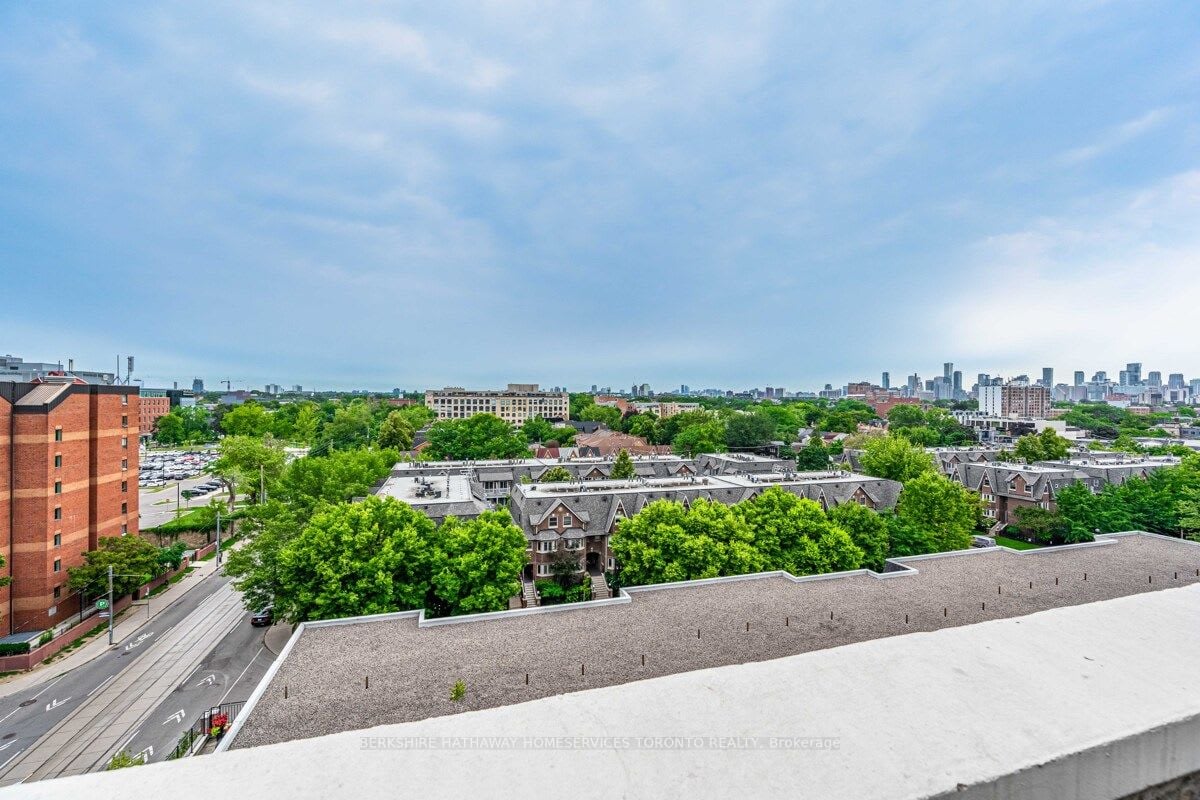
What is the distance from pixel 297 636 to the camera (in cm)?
1895

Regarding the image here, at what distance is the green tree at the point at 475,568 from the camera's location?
80.9ft

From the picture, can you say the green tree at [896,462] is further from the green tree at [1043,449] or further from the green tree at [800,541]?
the green tree at [800,541]

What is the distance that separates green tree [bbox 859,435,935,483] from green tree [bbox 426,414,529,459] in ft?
149

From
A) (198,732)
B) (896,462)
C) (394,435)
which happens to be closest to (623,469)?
(896,462)

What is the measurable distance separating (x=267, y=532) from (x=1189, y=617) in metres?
35.5

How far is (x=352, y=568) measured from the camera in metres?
24.2

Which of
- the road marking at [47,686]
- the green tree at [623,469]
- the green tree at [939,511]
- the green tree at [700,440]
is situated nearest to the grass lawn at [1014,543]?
the green tree at [939,511]

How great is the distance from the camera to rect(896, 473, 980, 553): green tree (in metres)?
36.8

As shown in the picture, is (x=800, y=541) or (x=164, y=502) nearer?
(x=800, y=541)

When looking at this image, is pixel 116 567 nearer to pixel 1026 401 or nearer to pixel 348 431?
pixel 348 431

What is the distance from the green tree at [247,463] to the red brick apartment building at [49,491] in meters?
24.4

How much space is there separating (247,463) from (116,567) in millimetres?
30768

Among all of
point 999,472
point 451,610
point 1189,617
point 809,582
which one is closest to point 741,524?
point 809,582

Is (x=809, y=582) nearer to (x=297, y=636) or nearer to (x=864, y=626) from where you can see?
(x=864, y=626)
